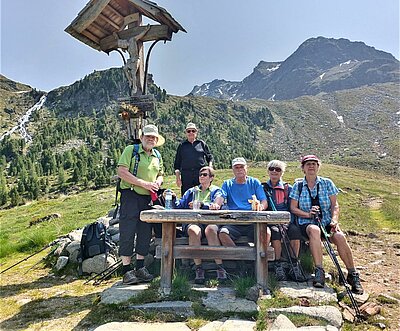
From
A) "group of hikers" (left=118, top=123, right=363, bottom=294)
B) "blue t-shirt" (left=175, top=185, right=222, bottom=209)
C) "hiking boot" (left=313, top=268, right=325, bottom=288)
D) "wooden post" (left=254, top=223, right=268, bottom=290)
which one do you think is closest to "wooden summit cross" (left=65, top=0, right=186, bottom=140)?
"group of hikers" (left=118, top=123, right=363, bottom=294)

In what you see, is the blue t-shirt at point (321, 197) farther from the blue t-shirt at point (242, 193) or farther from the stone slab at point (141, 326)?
the stone slab at point (141, 326)

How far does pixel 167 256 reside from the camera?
234 inches

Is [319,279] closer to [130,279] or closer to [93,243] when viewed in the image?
[130,279]

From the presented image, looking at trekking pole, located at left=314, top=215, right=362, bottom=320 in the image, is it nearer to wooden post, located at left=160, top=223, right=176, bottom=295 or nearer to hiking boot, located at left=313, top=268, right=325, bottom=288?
hiking boot, located at left=313, top=268, right=325, bottom=288

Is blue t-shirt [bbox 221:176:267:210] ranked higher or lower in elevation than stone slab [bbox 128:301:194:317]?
higher

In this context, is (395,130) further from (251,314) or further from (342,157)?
(251,314)

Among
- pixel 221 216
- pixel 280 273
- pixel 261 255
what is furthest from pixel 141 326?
pixel 280 273

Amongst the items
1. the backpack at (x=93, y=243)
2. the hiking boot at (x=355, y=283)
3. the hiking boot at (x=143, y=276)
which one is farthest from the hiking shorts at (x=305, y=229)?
the backpack at (x=93, y=243)

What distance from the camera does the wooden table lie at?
5.56 meters

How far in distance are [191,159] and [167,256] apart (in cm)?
291

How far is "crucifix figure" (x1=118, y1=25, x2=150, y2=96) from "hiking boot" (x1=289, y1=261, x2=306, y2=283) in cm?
514

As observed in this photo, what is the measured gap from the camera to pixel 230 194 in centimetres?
698

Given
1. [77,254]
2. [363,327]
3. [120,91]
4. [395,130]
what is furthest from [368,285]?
[395,130]

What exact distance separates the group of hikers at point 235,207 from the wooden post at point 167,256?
0.56 meters
